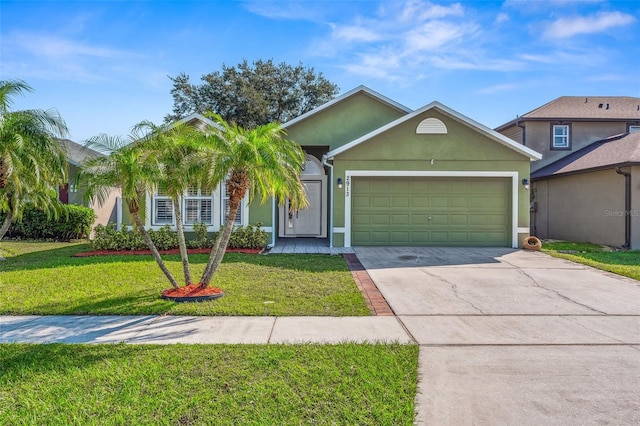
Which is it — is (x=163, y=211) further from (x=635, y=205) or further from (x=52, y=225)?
(x=635, y=205)

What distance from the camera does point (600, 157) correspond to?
1548 centimetres

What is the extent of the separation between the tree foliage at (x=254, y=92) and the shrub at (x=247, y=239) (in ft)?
71.8

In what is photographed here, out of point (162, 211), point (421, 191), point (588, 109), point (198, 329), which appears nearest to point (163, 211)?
point (162, 211)

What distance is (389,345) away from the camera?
15.3 ft

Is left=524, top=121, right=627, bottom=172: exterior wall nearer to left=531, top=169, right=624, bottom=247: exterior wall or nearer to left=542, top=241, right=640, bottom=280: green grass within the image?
left=531, top=169, right=624, bottom=247: exterior wall

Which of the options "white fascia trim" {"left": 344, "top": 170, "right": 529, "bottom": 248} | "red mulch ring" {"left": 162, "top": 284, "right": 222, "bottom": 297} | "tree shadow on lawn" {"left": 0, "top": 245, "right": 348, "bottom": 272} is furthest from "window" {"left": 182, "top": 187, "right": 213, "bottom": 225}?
"red mulch ring" {"left": 162, "top": 284, "right": 222, "bottom": 297}

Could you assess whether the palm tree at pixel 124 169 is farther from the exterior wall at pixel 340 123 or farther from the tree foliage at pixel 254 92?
the tree foliage at pixel 254 92

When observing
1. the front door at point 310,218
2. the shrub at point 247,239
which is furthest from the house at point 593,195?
the shrub at point 247,239

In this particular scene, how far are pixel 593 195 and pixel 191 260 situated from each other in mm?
14167

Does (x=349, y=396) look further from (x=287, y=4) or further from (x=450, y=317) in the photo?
(x=287, y=4)

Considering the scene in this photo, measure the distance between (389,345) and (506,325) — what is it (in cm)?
191

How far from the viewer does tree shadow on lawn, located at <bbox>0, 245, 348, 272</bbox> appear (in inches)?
383

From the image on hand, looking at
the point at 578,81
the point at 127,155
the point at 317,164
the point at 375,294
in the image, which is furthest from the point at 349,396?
the point at 578,81

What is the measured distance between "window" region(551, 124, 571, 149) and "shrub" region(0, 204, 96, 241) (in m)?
20.3
